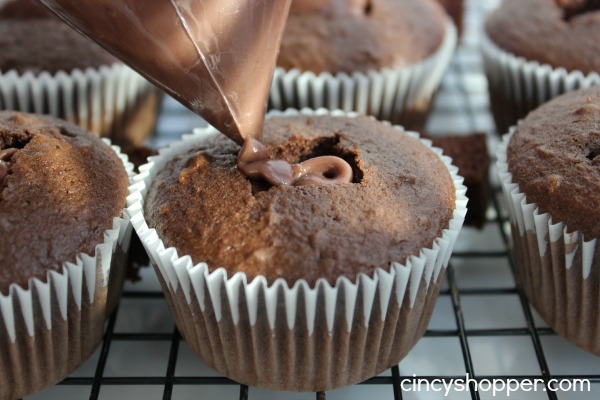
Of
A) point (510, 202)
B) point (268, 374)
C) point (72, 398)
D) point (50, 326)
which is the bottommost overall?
point (72, 398)

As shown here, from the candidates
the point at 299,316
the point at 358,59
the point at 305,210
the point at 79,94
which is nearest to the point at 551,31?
the point at 358,59

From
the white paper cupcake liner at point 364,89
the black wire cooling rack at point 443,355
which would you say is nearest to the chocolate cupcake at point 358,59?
the white paper cupcake liner at point 364,89

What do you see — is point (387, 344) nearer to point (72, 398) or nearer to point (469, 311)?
point (469, 311)

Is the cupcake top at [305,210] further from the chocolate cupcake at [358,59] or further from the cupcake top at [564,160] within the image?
the chocolate cupcake at [358,59]

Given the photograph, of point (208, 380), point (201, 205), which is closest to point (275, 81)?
point (201, 205)

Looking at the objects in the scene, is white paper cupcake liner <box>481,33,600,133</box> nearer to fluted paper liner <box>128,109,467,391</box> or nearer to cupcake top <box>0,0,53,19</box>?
fluted paper liner <box>128,109,467,391</box>

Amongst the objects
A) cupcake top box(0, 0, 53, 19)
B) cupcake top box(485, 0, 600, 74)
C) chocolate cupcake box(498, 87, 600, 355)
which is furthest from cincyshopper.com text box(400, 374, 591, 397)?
cupcake top box(0, 0, 53, 19)

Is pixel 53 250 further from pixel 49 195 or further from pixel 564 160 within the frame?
pixel 564 160
